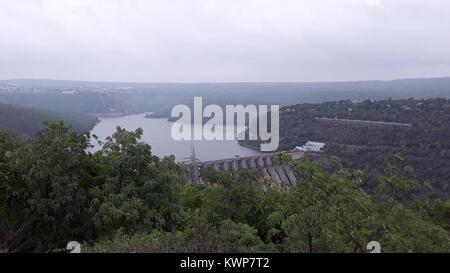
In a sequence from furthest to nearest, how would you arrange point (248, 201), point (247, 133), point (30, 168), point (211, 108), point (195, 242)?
point (247, 133) → point (211, 108) → point (248, 201) → point (30, 168) → point (195, 242)

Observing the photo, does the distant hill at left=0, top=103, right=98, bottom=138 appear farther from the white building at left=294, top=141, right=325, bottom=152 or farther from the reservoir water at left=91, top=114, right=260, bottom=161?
the white building at left=294, top=141, right=325, bottom=152

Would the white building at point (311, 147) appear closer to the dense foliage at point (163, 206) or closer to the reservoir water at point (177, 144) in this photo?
the reservoir water at point (177, 144)

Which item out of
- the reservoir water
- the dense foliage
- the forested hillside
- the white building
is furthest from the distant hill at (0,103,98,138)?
the forested hillside

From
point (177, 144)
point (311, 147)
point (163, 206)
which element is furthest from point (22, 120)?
point (163, 206)

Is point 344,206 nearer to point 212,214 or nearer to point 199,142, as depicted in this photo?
point 212,214

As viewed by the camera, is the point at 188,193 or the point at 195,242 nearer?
the point at 195,242

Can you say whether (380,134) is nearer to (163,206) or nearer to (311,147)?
(311,147)
